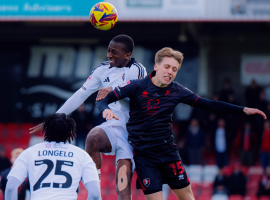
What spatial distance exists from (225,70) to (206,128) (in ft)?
14.9

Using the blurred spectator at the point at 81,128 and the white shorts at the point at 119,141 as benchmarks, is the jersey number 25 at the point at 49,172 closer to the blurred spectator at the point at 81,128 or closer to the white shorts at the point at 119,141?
the white shorts at the point at 119,141

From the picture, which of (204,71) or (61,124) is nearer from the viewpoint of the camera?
(61,124)

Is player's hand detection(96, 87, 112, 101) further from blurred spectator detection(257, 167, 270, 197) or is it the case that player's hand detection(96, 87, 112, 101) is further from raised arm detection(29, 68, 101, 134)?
blurred spectator detection(257, 167, 270, 197)

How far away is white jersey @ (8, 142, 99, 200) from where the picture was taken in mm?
3781

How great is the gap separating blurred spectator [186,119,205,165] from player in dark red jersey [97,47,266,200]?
27.6ft

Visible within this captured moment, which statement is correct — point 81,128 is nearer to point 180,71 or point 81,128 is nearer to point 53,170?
point 180,71

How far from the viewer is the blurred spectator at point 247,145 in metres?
13.8

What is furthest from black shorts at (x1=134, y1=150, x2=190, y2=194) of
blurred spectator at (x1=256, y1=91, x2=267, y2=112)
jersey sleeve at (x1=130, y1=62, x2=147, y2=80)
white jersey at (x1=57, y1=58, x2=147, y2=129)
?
blurred spectator at (x1=256, y1=91, x2=267, y2=112)

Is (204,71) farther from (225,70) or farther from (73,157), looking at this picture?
(73,157)

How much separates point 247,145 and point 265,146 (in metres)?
0.73

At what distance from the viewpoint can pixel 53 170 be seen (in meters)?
3.80

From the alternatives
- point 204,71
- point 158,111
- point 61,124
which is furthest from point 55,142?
point 204,71

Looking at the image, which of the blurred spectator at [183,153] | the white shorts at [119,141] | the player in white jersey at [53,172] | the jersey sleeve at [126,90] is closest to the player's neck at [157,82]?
the jersey sleeve at [126,90]

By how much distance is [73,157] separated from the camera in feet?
12.8
